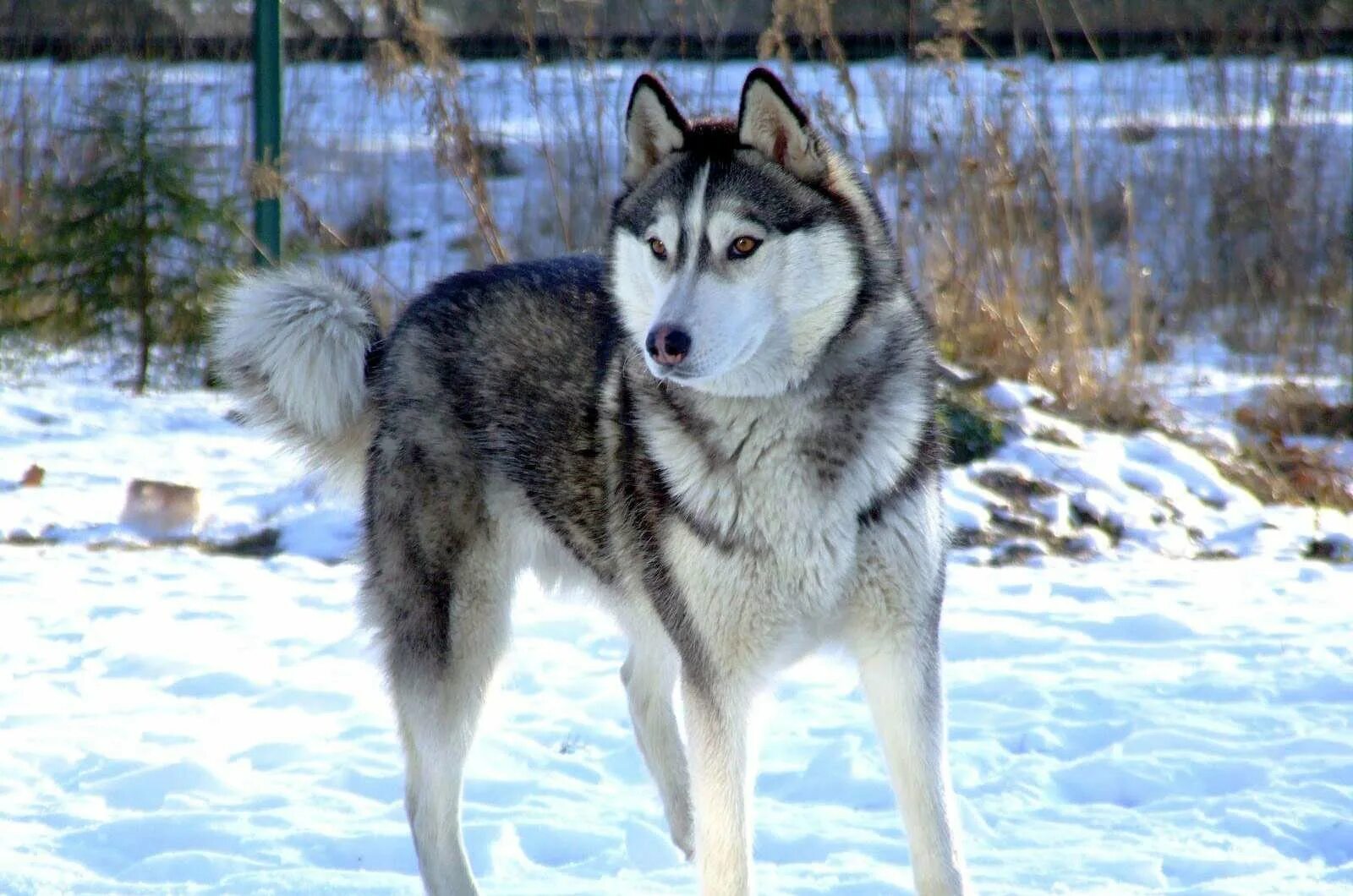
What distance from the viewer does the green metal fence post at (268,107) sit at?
6.28m

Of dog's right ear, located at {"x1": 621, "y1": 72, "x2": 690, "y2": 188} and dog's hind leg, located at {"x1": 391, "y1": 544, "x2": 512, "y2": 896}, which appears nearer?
dog's right ear, located at {"x1": 621, "y1": 72, "x2": 690, "y2": 188}

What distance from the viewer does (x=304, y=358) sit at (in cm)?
311

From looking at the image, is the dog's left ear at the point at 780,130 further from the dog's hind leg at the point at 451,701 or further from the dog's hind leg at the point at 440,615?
the dog's hind leg at the point at 451,701

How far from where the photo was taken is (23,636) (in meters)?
4.25

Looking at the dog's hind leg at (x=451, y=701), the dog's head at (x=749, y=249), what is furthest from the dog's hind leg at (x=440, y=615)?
the dog's head at (x=749, y=249)

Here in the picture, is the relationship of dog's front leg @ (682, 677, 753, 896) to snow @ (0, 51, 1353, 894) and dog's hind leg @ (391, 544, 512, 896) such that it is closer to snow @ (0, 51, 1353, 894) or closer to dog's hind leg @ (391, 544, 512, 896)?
snow @ (0, 51, 1353, 894)

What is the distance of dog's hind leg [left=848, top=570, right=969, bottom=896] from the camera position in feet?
8.13

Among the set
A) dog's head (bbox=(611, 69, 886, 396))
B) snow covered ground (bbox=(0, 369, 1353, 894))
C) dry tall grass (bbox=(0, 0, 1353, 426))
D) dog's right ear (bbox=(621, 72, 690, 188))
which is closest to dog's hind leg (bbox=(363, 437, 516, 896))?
snow covered ground (bbox=(0, 369, 1353, 894))

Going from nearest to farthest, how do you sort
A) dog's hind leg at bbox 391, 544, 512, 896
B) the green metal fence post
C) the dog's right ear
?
the dog's right ear < dog's hind leg at bbox 391, 544, 512, 896 < the green metal fence post

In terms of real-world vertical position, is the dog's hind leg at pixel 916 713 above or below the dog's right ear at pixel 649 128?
below

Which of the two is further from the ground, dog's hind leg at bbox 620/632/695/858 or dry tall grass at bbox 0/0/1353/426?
dry tall grass at bbox 0/0/1353/426

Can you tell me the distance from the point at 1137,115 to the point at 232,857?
334 inches

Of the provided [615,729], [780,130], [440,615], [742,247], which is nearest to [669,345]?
[742,247]

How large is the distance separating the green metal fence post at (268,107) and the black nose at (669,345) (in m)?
4.30
